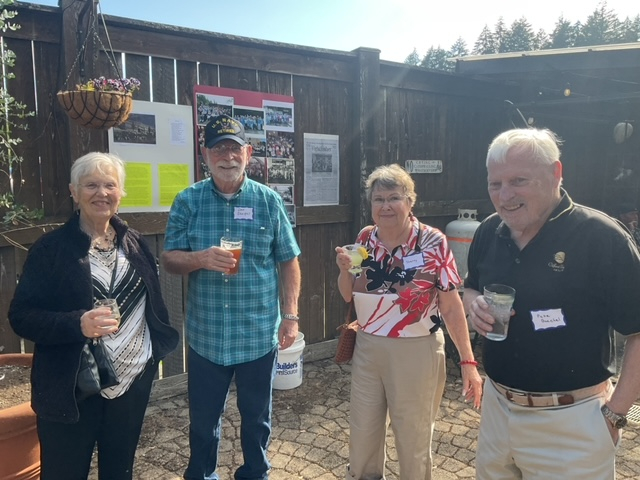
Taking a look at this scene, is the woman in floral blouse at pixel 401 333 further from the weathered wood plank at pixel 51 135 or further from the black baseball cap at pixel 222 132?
the weathered wood plank at pixel 51 135

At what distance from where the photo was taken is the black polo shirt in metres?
1.64

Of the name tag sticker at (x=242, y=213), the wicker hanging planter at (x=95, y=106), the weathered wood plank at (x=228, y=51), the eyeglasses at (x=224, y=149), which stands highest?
the weathered wood plank at (x=228, y=51)

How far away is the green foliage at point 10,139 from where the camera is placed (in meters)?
3.04

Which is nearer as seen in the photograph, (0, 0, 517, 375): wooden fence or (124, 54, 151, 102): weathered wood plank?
(0, 0, 517, 375): wooden fence

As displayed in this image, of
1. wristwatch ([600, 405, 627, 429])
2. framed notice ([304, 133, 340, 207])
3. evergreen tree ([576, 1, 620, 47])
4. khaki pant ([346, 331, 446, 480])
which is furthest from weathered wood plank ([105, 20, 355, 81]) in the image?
evergreen tree ([576, 1, 620, 47])

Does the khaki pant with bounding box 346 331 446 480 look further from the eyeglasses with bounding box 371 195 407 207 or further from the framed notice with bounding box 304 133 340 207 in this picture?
the framed notice with bounding box 304 133 340 207

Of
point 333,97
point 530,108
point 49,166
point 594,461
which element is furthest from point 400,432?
point 530,108

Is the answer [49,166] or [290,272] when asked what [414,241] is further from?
[49,166]

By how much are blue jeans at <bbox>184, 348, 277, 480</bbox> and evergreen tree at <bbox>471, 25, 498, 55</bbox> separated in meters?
35.4

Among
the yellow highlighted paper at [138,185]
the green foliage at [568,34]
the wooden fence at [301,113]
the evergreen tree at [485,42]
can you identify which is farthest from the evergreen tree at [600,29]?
the yellow highlighted paper at [138,185]

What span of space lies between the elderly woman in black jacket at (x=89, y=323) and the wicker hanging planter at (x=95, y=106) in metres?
0.89

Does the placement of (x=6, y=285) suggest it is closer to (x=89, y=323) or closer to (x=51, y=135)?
(x=51, y=135)

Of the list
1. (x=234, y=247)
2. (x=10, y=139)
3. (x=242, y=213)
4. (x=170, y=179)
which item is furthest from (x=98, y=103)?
(x=234, y=247)

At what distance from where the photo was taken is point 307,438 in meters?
3.48
